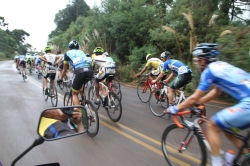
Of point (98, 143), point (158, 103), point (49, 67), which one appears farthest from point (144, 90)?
point (98, 143)

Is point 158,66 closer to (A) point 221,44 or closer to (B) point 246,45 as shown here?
(A) point 221,44

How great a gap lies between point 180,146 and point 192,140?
1.06 ft

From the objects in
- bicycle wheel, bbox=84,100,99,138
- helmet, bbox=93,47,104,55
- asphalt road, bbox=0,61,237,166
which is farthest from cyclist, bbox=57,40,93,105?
helmet, bbox=93,47,104,55

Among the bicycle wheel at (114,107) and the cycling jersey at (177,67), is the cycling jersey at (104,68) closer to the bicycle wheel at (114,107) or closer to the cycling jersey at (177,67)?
the bicycle wheel at (114,107)

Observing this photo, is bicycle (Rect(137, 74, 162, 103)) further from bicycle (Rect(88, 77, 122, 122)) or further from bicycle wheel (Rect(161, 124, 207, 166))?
bicycle wheel (Rect(161, 124, 207, 166))

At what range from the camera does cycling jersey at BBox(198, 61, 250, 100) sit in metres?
2.64

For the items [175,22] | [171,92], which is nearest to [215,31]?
[175,22]

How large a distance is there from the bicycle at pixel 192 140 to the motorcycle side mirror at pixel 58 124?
156cm

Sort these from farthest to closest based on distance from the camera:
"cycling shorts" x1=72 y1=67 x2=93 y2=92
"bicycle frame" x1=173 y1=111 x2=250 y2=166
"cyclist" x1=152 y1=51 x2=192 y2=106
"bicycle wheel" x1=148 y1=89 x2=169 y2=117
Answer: "bicycle wheel" x1=148 y1=89 x2=169 y2=117
"cyclist" x1=152 y1=51 x2=192 y2=106
"cycling shorts" x1=72 y1=67 x2=93 y2=92
"bicycle frame" x1=173 y1=111 x2=250 y2=166

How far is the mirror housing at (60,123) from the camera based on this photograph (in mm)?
1936

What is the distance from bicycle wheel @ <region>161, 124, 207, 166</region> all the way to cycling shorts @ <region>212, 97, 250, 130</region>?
60cm

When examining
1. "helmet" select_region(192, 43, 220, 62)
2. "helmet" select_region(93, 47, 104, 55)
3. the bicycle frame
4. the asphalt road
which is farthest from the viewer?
"helmet" select_region(93, 47, 104, 55)

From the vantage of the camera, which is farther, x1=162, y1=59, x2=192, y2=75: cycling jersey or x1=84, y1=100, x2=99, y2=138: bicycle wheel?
x1=162, y1=59, x2=192, y2=75: cycling jersey

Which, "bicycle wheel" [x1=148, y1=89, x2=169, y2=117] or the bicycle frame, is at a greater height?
the bicycle frame
